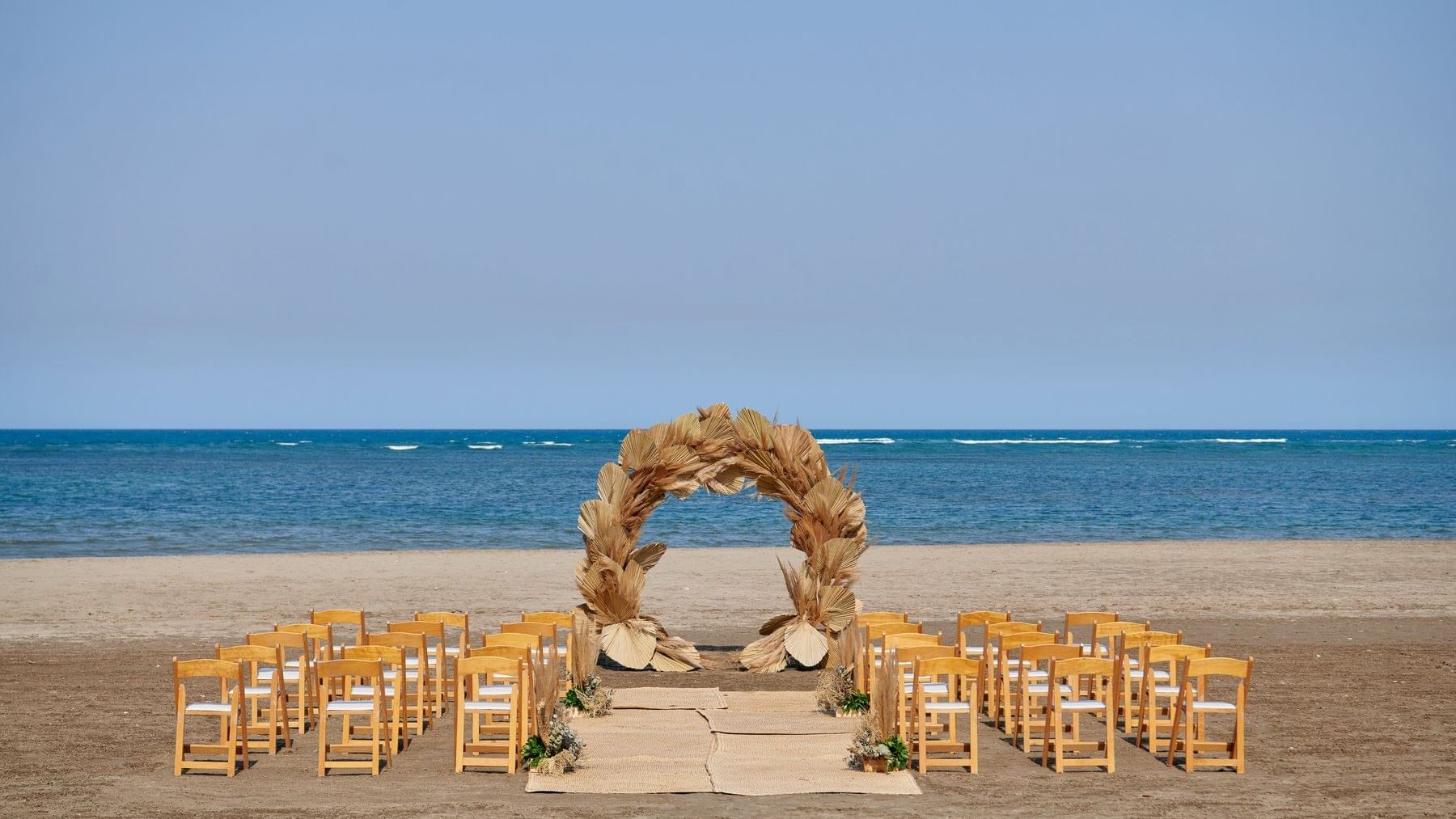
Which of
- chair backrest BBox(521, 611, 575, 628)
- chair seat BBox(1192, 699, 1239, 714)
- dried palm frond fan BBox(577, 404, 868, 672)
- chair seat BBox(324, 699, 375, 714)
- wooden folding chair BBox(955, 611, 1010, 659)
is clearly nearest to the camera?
chair seat BBox(324, 699, 375, 714)

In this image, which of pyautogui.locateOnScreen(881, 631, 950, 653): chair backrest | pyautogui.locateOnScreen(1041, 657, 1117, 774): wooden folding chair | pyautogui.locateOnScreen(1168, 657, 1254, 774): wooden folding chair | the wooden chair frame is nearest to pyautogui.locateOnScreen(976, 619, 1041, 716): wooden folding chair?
pyautogui.locateOnScreen(881, 631, 950, 653): chair backrest

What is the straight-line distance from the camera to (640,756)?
8773mm

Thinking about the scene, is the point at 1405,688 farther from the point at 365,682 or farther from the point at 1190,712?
the point at 365,682

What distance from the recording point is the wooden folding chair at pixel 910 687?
8.72 metres

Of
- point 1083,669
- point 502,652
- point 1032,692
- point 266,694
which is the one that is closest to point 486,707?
point 502,652

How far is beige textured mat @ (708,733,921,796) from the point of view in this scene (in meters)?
7.89

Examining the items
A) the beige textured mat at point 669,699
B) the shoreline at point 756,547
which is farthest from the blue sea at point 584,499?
the beige textured mat at point 669,699

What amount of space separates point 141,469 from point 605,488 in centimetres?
5805

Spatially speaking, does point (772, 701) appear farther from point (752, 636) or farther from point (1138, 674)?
point (752, 636)

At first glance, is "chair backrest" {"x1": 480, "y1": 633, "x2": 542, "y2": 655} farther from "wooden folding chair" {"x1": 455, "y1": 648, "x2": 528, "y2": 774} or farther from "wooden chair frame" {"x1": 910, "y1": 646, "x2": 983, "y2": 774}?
"wooden chair frame" {"x1": 910, "y1": 646, "x2": 983, "y2": 774}

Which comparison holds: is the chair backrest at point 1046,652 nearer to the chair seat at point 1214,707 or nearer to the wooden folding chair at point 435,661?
the chair seat at point 1214,707

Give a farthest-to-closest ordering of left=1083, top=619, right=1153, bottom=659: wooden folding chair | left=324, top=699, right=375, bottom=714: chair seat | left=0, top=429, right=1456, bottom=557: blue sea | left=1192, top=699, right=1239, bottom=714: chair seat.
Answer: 1. left=0, top=429, right=1456, bottom=557: blue sea
2. left=1083, top=619, right=1153, bottom=659: wooden folding chair
3. left=1192, top=699, right=1239, bottom=714: chair seat
4. left=324, top=699, right=375, bottom=714: chair seat

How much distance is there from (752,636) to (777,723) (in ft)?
16.9

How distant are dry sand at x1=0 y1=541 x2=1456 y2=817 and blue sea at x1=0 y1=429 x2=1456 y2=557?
11.8 feet
